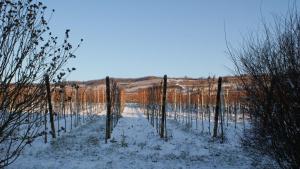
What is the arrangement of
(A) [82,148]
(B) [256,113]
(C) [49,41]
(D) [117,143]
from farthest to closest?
(D) [117,143], (A) [82,148], (B) [256,113], (C) [49,41]

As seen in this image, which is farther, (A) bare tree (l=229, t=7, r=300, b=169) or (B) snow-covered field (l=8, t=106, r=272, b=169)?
(B) snow-covered field (l=8, t=106, r=272, b=169)

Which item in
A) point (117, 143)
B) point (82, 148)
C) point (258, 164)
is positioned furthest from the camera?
point (117, 143)

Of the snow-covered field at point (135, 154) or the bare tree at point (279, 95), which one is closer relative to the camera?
the bare tree at point (279, 95)

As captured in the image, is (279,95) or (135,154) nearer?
(279,95)

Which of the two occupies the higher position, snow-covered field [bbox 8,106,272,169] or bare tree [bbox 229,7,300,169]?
Result: bare tree [bbox 229,7,300,169]

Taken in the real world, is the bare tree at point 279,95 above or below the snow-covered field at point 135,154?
above

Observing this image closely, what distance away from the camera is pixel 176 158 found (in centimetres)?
1309

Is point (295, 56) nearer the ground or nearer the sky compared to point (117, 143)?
nearer the sky

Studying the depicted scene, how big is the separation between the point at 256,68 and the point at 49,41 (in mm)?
3637

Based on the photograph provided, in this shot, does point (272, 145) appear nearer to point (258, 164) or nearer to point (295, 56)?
point (295, 56)

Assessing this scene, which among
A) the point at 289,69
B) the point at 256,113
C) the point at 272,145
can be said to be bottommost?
Answer: the point at 272,145

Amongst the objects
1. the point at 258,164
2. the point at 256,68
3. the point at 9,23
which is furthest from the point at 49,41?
the point at 258,164

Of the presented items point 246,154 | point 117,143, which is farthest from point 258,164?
point 117,143

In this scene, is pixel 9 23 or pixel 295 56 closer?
pixel 9 23
